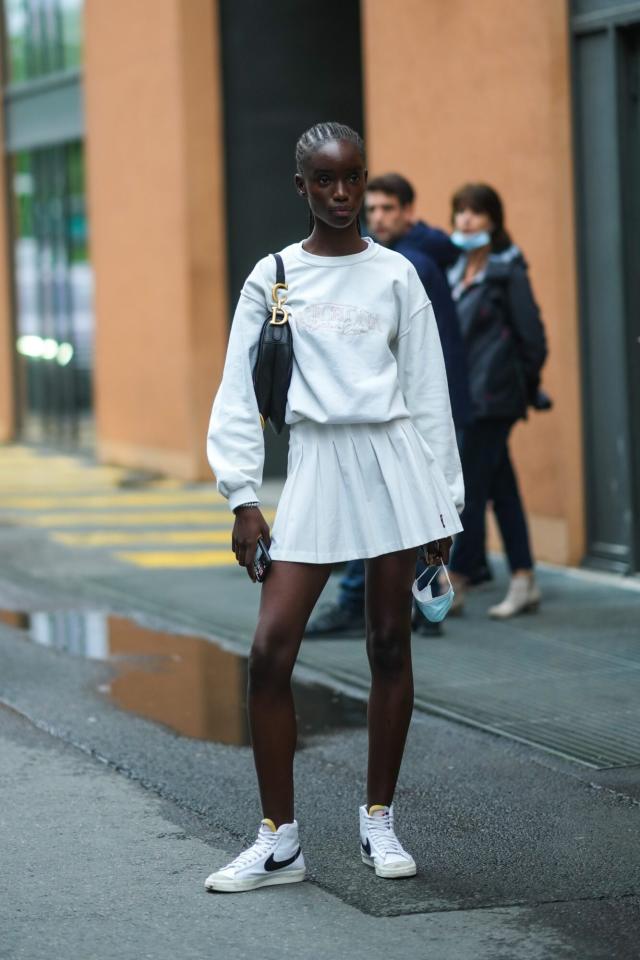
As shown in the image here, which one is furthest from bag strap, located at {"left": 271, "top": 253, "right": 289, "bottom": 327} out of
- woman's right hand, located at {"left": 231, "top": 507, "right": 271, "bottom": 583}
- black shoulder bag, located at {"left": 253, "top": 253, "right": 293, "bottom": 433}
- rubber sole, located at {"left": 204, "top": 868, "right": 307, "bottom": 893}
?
rubber sole, located at {"left": 204, "top": 868, "right": 307, "bottom": 893}

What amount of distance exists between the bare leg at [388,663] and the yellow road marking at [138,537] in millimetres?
6865

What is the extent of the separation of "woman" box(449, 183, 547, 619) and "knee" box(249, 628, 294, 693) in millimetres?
3874

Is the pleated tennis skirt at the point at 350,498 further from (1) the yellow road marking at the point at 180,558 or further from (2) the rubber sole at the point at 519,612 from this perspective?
(1) the yellow road marking at the point at 180,558

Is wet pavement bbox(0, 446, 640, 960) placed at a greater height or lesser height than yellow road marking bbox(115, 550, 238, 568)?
lesser

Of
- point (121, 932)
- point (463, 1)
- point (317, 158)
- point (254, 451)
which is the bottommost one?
point (121, 932)

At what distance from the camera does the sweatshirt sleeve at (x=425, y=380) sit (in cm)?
471

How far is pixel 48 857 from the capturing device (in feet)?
15.9

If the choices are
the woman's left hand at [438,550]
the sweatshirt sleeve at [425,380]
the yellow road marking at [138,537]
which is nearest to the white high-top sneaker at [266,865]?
the woman's left hand at [438,550]

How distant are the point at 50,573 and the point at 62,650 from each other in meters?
2.43

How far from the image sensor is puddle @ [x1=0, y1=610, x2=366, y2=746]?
6.56 meters

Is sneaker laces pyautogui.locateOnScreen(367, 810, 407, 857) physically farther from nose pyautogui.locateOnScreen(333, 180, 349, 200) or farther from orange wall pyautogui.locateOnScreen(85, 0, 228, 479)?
orange wall pyautogui.locateOnScreen(85, 0, 228, 479)

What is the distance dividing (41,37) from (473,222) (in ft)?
38.1

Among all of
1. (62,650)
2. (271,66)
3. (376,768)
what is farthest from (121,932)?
(271,66)

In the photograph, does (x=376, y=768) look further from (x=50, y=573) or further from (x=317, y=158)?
(x=50, y=573)
